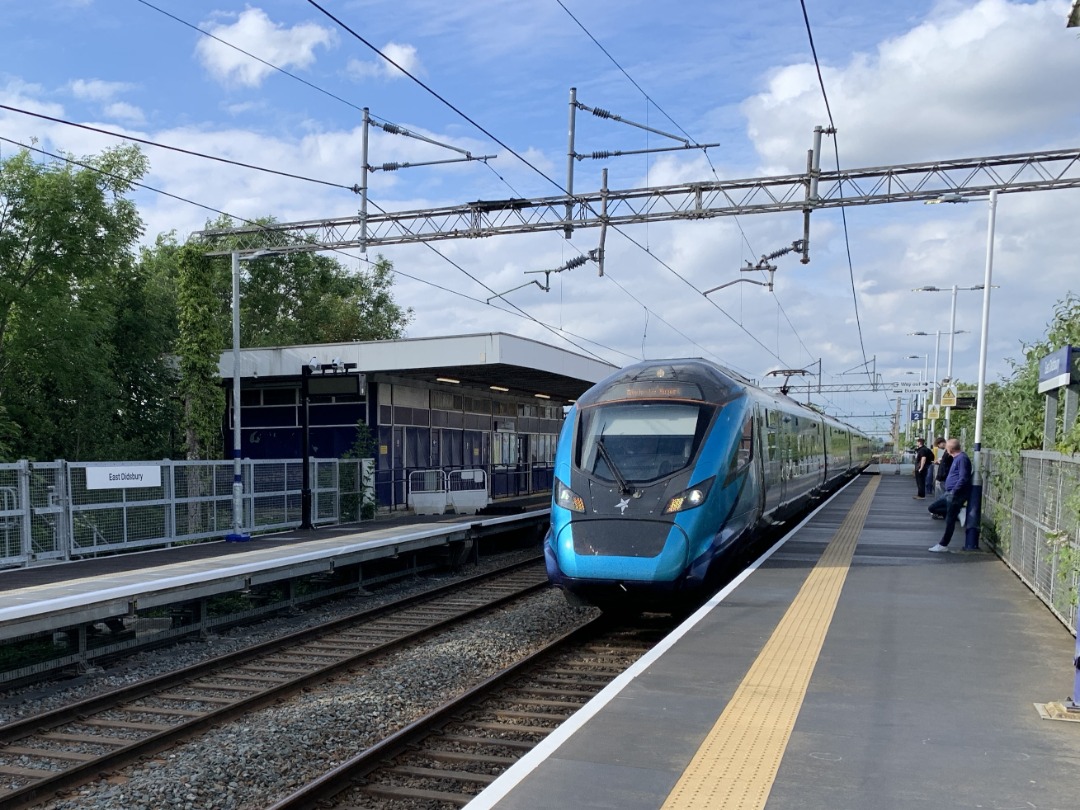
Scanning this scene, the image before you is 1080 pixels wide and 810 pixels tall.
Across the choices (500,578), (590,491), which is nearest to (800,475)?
(500,578)

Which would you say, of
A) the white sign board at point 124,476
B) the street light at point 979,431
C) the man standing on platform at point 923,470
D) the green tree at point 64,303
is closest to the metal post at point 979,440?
the street light at point 979,431

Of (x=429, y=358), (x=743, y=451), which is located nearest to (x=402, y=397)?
(x=429, y=358)

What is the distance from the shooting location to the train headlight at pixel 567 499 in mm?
10434

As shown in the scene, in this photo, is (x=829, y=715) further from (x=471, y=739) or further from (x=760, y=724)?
(x=471, y=739)

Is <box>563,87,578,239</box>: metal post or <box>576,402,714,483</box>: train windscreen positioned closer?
<box>576,402,714,483</box>: train windscreen

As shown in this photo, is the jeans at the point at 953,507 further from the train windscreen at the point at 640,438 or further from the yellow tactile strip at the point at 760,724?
the yellow tactile strip at the point at 760,724

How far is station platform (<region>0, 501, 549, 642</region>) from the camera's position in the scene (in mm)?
9445

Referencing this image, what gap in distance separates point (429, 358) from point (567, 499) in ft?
43.2

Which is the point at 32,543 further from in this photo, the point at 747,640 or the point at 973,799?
the point at 973,799

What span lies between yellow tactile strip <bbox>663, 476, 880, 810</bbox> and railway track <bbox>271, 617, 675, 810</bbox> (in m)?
1.58

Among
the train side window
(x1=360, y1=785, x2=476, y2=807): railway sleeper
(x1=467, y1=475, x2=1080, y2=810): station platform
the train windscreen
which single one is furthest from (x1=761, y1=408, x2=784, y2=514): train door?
(x1=360, y1=785, x2=476, y2=807): railway sleeper

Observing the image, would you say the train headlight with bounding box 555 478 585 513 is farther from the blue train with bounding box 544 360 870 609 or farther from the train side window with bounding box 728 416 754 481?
the train side window with bounding box 728 416 754 481

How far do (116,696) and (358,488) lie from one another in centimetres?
1386

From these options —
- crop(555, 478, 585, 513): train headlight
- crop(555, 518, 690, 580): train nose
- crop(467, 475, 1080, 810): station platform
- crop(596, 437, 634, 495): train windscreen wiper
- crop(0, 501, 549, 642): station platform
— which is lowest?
crop(0, 501, 549, 642): station platform
